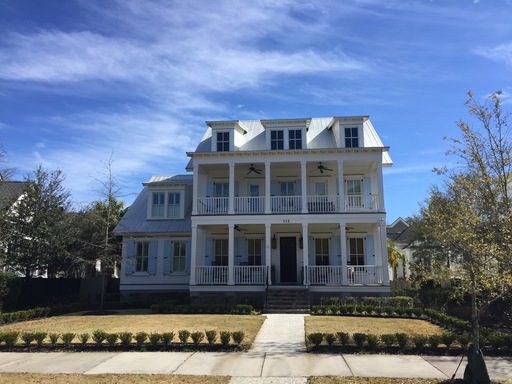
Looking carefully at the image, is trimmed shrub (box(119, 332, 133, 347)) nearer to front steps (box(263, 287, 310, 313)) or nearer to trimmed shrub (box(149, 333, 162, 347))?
trimmed shrub (box(149, 333, 162, 347))

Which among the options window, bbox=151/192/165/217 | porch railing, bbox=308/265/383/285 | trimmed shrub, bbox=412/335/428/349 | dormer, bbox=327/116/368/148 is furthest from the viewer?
window, bbox=151/192/165/217

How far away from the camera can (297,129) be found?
2530cm

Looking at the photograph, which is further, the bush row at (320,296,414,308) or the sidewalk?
the bush row at (320,296,414,308)

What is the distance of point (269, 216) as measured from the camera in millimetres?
23984

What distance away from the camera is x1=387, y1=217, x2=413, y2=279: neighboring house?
41.3 m

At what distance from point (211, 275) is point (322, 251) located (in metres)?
6.57

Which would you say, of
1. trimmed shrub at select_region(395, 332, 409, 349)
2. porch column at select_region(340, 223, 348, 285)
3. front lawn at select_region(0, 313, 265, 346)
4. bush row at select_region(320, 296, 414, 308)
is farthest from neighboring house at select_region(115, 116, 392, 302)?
trimmed shrub at select_region(395, 332, 409, 349)

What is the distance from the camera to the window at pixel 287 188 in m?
26.7

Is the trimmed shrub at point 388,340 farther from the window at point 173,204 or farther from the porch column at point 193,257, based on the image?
the window at point 173,204

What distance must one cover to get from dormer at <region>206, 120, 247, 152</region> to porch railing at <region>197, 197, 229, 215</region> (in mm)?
2894

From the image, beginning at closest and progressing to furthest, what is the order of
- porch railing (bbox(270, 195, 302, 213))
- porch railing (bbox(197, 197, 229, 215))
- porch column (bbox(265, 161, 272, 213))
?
porch column (bbox(265, 161, 272, 213)) → porch railing (bbox(270, 195, 302, 213)) → porch railing (bbox(197, 197, 229, 215))

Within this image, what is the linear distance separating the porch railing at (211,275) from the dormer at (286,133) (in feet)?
23.9

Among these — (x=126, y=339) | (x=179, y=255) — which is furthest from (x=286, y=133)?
(x=126, y=339)

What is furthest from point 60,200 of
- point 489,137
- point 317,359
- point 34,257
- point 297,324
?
point 489,137
